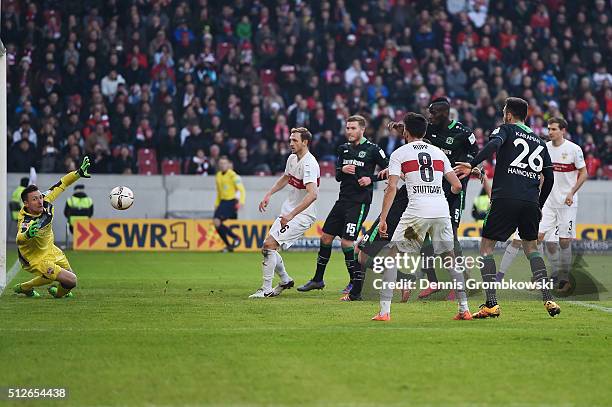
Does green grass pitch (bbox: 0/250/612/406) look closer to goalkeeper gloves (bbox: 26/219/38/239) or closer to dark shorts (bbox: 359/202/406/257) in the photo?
goalkeeper gloves (bbox: 26/219/38/239)

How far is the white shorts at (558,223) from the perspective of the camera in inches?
584

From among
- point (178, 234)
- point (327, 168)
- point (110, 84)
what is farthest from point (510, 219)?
point (110, 84)

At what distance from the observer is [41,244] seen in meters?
12.6

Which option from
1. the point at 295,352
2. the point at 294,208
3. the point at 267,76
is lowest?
the point at 295,352

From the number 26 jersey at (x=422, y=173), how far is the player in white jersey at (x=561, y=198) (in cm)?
467

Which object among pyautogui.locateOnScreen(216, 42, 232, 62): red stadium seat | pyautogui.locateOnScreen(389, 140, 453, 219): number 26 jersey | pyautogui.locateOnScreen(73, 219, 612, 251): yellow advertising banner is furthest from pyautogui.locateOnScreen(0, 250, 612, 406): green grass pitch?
pyautogui.locateOnScreen(216, 42, 232, 62): red stadium seat

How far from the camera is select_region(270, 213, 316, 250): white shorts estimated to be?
12.9 m

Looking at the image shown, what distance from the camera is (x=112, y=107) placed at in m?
25.9

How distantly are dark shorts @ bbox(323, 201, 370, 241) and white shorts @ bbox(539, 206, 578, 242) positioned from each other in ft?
10.3

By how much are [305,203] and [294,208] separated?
1.33 ft

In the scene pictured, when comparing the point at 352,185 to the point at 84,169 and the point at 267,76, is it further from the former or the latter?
the point at 267,76

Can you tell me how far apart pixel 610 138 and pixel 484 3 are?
6.04 meters

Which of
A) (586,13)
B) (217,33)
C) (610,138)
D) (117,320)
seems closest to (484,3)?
(586,13)

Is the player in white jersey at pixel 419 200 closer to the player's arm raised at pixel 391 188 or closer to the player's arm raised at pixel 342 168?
the player's arm raised at pixel 391 188
